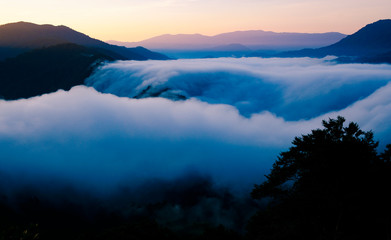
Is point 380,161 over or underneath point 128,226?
over

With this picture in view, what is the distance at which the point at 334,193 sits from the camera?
18.3 m

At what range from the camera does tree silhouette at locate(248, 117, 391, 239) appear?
17.7 m

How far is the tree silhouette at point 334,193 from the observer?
58.1 feet

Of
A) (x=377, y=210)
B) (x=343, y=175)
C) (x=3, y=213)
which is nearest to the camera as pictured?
(x=377, y=210)

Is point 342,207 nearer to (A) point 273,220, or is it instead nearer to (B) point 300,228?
(B) point 300,228

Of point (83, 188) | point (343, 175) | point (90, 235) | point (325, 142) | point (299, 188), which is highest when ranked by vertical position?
point (325, 142)

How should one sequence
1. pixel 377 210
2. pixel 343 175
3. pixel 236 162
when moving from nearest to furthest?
pixel 377 210 → pixel 343 175 → pixel 236 162

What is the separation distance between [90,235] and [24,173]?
19655cm

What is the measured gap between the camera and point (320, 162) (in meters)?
19.8

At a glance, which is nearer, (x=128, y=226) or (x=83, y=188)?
(x=128, y=226)

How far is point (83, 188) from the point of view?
633ft

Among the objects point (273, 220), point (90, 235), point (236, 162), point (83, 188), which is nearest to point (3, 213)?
point (83, 188)

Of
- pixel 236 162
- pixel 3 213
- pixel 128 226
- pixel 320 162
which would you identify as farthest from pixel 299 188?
pixel 3 213

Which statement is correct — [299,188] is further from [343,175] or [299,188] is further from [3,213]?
[3,213]
